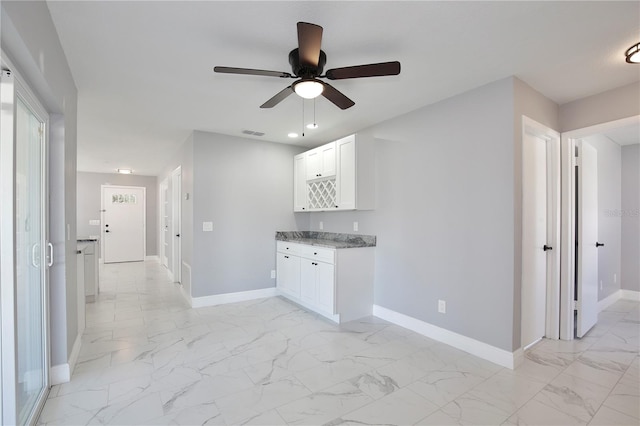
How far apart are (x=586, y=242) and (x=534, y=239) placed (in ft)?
2.70

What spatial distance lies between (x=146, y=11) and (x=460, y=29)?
1925 millimetres

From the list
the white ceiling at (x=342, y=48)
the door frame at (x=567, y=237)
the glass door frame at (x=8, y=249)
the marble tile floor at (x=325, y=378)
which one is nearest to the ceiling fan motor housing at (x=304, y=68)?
the white ceiling at (x=342, y=48)

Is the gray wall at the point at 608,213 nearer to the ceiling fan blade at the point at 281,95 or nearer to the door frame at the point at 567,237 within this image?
the door frame at the point at 567,237

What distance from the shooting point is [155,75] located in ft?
8.37

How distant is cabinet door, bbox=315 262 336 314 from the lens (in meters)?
3.53

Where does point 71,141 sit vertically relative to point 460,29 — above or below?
below

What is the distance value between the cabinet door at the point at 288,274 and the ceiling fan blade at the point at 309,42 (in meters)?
2.84

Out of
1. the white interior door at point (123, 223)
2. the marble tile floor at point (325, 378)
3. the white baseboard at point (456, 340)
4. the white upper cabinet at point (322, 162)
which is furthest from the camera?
the white interior door at point (123, 223)

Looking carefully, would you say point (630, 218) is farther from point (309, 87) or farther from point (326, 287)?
point (309, 87)

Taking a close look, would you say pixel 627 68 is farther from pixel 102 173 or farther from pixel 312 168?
pixel 102 173

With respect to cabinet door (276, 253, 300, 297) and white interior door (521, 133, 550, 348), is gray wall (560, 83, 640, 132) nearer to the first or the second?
white interior door (521, 133, 550, 348)

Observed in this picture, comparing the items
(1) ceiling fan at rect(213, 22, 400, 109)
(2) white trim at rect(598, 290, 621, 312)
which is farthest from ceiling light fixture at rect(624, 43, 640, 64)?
(2) white trim at rect(598, 290, 621, 312)

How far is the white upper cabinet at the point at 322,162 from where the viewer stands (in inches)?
159

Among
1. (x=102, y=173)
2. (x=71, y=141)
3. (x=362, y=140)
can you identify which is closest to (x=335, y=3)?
(x=362, y=140)
